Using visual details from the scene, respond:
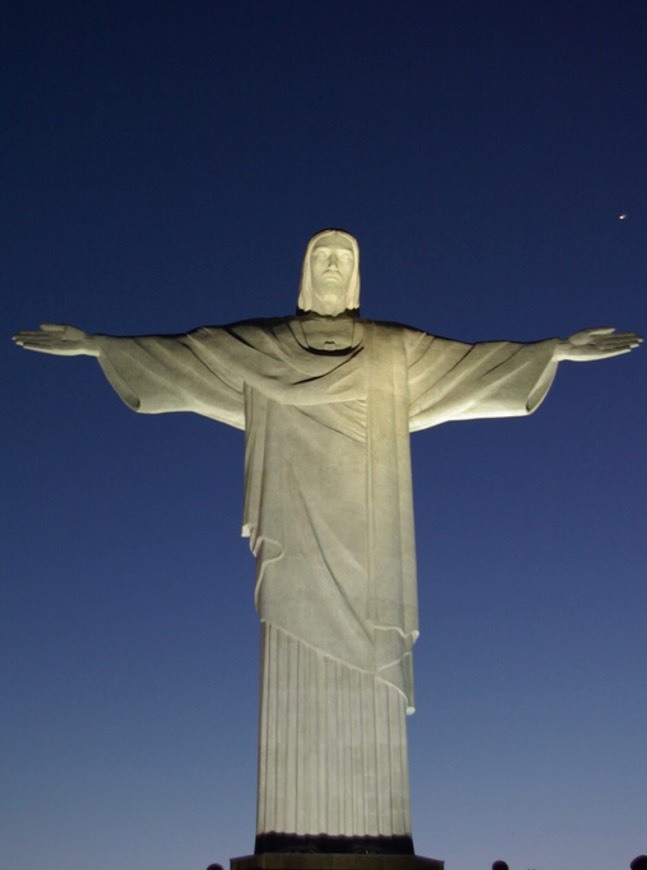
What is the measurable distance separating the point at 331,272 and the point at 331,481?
260 centimetres

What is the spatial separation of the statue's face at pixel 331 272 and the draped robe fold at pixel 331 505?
42 centimetres

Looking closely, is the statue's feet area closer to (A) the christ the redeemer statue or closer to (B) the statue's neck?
(A) the christ the redeemer statue

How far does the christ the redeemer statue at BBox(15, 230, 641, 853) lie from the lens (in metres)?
10.3

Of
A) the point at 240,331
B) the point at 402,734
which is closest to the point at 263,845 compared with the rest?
the point at 402,734

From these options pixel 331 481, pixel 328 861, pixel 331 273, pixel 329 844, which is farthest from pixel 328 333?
pixel 328 861

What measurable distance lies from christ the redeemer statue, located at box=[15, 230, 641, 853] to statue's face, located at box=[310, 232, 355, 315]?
0.06 feet

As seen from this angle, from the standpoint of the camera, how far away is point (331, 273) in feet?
41.8

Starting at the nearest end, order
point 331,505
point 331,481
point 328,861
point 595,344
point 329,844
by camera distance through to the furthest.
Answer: point 328,861
point 329,844
point 331,505
point 331,481
point 595,344

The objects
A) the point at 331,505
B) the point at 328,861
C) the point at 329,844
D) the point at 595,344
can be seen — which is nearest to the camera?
the point at 328,861

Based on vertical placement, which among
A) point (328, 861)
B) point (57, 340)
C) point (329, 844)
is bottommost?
point (328, 861)

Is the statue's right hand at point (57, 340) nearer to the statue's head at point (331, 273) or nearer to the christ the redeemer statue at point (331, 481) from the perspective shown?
the christ the redeemer statue at point (331, 481)

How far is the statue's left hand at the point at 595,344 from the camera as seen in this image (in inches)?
481

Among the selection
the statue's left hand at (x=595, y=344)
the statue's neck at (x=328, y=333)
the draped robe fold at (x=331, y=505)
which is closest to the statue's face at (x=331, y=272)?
the statue's neck at (x=328, y=333)

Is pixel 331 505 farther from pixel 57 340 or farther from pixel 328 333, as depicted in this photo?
pixel 57 340
